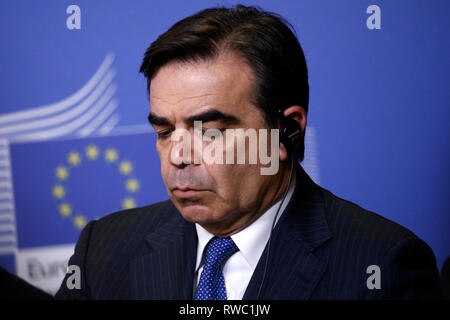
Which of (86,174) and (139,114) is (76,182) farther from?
(139,114)

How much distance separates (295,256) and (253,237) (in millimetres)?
104

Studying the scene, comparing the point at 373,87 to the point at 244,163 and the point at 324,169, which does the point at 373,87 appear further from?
the point at 244,163

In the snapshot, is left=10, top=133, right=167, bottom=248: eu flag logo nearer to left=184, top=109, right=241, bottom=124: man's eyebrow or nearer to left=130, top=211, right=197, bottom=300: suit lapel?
left=130, top=211, right=197, bottom=300: suit lapel

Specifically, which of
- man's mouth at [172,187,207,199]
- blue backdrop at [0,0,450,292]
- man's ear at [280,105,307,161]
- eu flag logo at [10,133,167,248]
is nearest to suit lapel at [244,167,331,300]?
man's ear at [280,105,307,161]

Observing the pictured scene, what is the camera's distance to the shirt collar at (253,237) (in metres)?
1.20

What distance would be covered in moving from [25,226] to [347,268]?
122 centimetres

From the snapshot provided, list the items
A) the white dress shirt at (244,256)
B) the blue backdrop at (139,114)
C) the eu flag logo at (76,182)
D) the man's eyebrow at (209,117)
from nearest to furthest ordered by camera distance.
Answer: the man's eyebrow at (209,117)
the white dress shirt at (244,256)
the blue backdrop at (139,114)
the eu flag logo at (76,182)

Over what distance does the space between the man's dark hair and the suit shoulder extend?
0.27 metres

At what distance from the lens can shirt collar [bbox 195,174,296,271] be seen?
1204 millimetres

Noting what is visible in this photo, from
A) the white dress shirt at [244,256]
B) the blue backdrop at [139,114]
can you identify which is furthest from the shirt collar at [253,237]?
the blue backdrop at [139,114]

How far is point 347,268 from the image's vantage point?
1162 millimetres

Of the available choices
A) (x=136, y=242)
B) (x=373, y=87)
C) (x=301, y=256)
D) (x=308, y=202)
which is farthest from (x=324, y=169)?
(x=136, y=242)

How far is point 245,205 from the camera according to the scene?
1177 mm

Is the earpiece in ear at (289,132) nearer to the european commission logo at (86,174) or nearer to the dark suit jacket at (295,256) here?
the dark suit jacket at (295,256)
